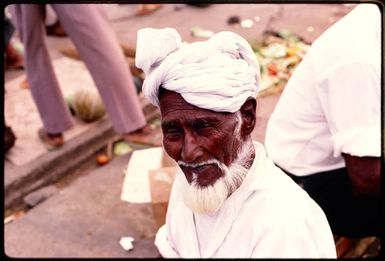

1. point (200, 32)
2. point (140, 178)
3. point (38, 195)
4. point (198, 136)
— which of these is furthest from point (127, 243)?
point (200, 32)

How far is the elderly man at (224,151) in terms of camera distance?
1.65 m

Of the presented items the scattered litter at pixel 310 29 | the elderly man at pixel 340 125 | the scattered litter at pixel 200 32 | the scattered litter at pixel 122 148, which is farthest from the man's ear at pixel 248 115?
the scattered litter at pixel 310 29

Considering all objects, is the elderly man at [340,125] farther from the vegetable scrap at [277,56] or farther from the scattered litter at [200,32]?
the scattered litter at [200,32]

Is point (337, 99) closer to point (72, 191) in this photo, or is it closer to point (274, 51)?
point (72, 191)

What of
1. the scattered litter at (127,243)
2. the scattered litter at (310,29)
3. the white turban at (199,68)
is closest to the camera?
the white turban at (199,68)

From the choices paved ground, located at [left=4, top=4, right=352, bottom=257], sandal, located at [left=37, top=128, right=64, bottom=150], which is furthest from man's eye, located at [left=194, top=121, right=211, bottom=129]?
sandal, located at [left=37, top=128, right=64, bottom=150]

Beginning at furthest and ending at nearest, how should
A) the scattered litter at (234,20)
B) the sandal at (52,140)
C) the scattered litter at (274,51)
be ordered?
the scattered litter at (234,20) < the scattered litter at (274,51) < the sandal at (52,140)

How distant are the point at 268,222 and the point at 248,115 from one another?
0.33m

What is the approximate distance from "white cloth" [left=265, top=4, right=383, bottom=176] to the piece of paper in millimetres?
875

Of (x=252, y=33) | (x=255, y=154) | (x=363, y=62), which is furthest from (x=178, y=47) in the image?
(x=252, y=33)

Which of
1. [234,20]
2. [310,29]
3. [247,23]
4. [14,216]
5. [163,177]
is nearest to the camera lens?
[163,177]

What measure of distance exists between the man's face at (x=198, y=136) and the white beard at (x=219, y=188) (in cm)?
1

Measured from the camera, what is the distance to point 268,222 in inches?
70.1

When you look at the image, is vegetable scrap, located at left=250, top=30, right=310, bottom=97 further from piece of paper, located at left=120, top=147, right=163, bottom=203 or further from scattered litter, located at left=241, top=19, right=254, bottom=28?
piece of paper, located at left=120, top=147, right=163, bottom=203
